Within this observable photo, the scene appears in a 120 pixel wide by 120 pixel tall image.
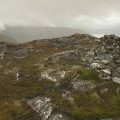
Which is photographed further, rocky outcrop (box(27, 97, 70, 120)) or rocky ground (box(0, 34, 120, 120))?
rocky ground (box(0, 34, 120, 120))

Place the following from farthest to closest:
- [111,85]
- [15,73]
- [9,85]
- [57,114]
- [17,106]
A: [15,73] → [9,85] → [111,85] → [17,106] → [57,114]

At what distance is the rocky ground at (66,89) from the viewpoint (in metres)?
143

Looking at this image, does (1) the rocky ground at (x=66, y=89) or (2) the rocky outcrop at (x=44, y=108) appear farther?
(1) the rocky ground at (x=66, y=89)

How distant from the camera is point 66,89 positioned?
164 metres

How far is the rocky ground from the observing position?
143 m

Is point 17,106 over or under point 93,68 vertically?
under

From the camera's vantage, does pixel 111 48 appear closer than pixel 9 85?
No

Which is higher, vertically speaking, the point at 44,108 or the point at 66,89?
the point at 66,89

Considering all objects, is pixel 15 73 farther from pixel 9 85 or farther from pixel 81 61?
pixel 81 61

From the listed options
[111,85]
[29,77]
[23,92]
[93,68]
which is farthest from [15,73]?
[111,85]

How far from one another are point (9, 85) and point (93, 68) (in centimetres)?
3976

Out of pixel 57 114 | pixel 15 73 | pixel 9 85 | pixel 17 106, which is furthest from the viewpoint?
pixel 15 73

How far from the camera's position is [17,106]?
151000 mm

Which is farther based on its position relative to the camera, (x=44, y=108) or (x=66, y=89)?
(x=66, y=89)
